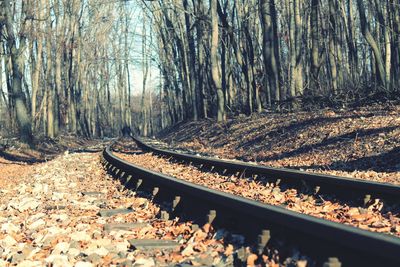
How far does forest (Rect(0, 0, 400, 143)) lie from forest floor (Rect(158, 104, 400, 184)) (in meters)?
2.01

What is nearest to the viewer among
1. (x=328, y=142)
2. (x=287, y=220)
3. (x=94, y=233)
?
(x=287, y=220)

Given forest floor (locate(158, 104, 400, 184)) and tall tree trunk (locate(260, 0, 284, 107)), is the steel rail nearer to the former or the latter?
forest floor (locate(158, 104, 400, 184))

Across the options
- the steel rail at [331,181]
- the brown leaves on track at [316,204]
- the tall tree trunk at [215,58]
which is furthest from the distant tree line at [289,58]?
the brown leaves on track at [316,204]

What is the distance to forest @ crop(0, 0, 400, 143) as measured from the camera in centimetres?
2378

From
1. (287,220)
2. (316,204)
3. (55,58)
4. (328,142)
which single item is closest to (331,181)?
(316,204)

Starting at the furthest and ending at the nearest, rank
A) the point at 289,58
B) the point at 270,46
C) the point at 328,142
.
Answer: the point at 289,58 < the point at 270,46 < the point at 328,142

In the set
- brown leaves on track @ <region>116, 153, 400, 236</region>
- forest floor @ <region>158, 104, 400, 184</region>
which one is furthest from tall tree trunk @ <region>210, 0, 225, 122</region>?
brown leaves on track @ <region>116, 153, 400, 236</region>

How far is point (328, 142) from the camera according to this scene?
14023mm

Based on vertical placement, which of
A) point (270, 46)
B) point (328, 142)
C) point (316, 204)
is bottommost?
point (316, 204)

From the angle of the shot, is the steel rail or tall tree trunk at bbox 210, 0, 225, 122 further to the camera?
tall tree trunk at bbox 210, 0, 225, 122

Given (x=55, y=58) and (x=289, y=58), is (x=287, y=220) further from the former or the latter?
(x=55, y=58)

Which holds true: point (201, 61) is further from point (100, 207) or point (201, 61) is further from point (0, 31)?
point (100, 207)

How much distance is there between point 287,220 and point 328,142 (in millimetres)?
10495

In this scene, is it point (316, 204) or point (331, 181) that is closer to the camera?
point (316, 204)
